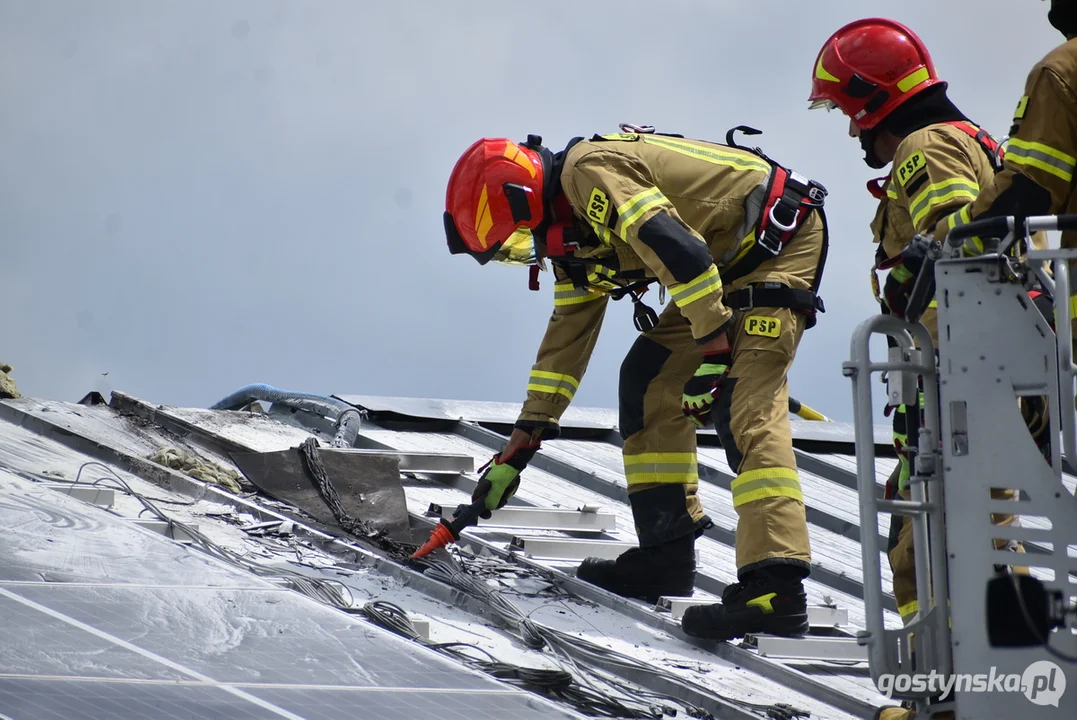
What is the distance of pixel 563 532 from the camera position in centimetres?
598

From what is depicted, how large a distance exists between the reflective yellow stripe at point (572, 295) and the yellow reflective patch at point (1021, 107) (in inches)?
85.2

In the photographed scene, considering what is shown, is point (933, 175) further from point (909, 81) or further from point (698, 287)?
point (698, 287)

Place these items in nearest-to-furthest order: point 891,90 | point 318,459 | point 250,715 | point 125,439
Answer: point 250,715 < point 891,90 < point 318,459 < point 125,439

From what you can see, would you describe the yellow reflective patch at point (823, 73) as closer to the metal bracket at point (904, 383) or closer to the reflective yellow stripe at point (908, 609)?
the metal bracket at point (904, 383)

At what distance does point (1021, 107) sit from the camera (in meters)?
3.56

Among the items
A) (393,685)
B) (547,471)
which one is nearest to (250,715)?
(393,685)

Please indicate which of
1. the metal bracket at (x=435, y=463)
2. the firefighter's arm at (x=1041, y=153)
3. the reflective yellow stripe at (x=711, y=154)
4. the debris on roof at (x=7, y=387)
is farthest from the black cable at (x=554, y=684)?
the debris on roof at (x=7, y=387)

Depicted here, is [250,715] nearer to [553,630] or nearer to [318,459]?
[553,630]

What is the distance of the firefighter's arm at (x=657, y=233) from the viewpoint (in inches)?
179

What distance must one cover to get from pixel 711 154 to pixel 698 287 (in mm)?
774

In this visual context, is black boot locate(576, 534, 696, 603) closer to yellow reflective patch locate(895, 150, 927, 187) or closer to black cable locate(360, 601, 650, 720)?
black cable locate(360, 601, 650, 720)

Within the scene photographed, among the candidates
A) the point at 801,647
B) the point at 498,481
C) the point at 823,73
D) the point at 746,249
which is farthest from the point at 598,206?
the point at 801,647

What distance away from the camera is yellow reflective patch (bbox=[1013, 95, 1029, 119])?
3547mm

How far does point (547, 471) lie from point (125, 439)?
2211 mm
